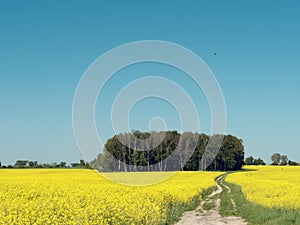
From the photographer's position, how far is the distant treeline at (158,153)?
7962cm

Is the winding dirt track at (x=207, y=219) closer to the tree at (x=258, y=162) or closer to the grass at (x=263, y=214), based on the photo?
the grass at (x=263, y=214)

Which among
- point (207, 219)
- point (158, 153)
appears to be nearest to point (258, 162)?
point (158, 153)

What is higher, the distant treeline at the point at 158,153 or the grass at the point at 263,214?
the distant treeline at the point at 158,153

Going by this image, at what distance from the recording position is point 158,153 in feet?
306

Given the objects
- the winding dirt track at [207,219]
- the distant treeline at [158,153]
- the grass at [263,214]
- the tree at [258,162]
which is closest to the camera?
the grass at [263,214]

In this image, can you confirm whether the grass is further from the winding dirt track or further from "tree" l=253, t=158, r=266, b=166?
"tree" l=253, t=158, r=266, b=166

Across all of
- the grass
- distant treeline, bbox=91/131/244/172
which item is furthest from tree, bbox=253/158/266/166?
the grass

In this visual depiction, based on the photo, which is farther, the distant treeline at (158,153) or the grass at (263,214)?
the distant treeline at (158,153)

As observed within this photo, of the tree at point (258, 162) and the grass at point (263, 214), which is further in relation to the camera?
the tree at point (258, 162)

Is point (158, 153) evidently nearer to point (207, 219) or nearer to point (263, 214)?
point (207, 219)

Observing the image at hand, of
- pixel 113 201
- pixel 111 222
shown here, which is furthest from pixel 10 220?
pixel 113 201

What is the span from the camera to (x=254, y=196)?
2498 cm

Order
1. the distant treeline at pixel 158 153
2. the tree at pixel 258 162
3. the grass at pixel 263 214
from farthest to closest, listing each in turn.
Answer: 1. the tree at pixel 258 162
2. the distant treeline at pixel 158 153
3. the grass at pixel 263 214

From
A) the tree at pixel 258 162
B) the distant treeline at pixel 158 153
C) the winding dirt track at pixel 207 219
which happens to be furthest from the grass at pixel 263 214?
the tree at pixel 258 162
